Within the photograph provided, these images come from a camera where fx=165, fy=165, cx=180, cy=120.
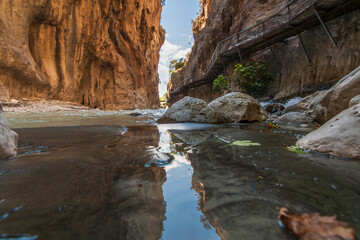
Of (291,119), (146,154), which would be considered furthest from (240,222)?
(291,119)

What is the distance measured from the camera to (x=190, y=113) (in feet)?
14.4

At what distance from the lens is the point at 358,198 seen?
66 cm

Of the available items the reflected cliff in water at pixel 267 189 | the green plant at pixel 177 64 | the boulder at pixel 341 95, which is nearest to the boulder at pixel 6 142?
the reflected cliff in water at pixel 267 189

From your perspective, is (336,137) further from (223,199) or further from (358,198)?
(223,199)

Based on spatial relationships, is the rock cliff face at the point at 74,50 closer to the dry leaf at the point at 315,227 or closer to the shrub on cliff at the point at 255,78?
the shrub on cliff at the point at 255,78

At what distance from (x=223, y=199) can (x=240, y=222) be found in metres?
Answer: 0.15

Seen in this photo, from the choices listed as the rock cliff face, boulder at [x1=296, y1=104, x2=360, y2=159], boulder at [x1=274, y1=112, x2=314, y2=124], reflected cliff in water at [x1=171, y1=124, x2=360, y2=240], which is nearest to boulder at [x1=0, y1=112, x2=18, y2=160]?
reflected cliff in water at [x1=171, y1=124, x2=360, y2=240]

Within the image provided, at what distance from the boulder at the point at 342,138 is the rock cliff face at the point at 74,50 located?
531 inches

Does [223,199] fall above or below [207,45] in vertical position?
below

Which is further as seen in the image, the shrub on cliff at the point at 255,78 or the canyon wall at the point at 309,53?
the shrub on cliff at the point at 255,78

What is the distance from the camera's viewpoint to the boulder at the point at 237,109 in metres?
4.59

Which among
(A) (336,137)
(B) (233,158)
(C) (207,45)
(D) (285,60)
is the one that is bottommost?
(B) (233,158)

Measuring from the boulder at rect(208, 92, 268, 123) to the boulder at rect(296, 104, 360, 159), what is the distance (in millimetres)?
3055

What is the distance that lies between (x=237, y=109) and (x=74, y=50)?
48.2ft
